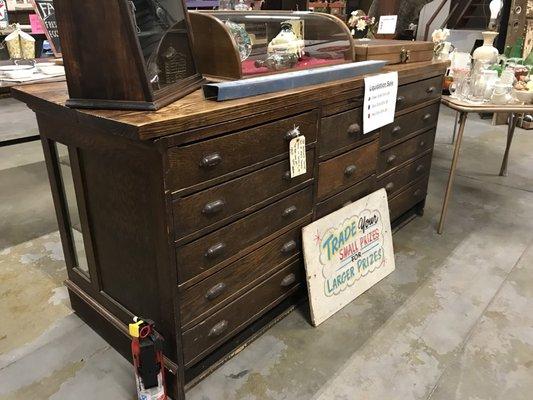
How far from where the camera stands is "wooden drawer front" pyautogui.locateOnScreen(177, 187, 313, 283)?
4.30 feet

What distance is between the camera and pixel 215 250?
1370mm

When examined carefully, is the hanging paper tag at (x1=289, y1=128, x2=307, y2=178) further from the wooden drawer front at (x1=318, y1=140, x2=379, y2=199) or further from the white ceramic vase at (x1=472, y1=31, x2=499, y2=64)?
A: the white ceramic vase at (x1=472, y1=31, x2=499, y2=64)

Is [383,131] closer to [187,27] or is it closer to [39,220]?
[187,27]

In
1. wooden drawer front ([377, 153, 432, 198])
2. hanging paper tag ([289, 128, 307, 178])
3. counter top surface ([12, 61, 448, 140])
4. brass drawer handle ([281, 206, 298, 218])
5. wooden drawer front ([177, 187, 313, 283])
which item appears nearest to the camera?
counter top surface ([12, 61, 448, 140])

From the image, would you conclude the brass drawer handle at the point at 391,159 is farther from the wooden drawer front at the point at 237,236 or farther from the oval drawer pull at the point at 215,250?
the oval drawer pull at the point at 215,250

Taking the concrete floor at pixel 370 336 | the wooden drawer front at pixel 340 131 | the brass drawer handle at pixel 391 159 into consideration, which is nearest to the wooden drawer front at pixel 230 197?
the wooden drawer front at pixel 340 131

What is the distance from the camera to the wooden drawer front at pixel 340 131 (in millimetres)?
1677

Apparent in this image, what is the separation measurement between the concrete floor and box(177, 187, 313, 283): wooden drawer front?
0.47 metres

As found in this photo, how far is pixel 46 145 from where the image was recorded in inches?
60.4

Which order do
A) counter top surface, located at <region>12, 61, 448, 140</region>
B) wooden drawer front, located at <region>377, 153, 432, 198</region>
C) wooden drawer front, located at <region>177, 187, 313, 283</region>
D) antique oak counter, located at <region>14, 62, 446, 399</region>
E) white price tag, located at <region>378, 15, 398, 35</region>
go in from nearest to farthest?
1. counter top surface, located at <region>12, 61, 448, 140</region>
2. antique oak counter, located at <region>14, 62, 446, 399</region>
3. wooden drawer front, located at <region>177, 187, 313, 283</region>
4. wooden drawer front, located at <region>377, 153, 432, 198</region>
5. white price tag, located at <region>378, 15, 398, 35</region>

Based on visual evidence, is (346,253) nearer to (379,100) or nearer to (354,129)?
(354,129)

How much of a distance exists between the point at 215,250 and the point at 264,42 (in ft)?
3.18

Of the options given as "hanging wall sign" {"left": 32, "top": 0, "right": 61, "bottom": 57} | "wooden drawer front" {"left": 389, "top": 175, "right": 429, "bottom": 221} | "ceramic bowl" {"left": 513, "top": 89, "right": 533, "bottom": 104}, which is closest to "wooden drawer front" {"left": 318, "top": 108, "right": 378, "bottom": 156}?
"wooden drawer front" {"left": 389, "top": 175, "right": 429, "bottom": 221}

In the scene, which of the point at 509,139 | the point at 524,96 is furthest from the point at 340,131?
the point at 509,139
